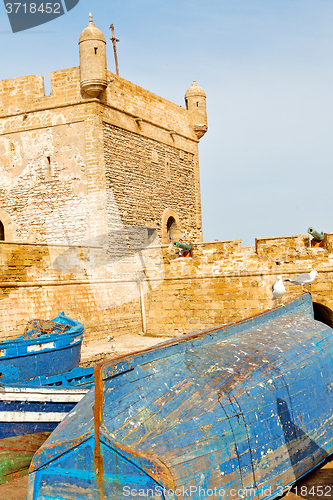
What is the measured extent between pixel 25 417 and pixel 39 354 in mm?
1528

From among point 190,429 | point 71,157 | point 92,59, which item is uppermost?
point 92,59

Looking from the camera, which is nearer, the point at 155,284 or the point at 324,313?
the point at 324,313

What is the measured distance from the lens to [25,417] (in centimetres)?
652

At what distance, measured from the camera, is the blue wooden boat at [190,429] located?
429 cm

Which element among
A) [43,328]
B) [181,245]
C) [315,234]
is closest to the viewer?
[43,328]

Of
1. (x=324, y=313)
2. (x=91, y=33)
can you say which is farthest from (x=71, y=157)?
(x=324, y=313)

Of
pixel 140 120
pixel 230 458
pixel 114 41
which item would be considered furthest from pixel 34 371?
pixel 114 41

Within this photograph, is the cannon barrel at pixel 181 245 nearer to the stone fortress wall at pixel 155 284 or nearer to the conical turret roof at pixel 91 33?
the stone fortress wall at pixel 155 284

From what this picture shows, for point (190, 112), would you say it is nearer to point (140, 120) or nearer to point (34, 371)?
point (140, 120)

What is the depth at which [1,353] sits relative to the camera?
7.50 meters

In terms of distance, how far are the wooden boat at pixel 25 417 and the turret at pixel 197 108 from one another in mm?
15711

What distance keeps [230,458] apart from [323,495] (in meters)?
1.51

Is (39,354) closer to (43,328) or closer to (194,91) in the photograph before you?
(43,328)

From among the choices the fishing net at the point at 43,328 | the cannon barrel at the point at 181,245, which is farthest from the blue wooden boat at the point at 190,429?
the cannon barrel at the point at 181,245
